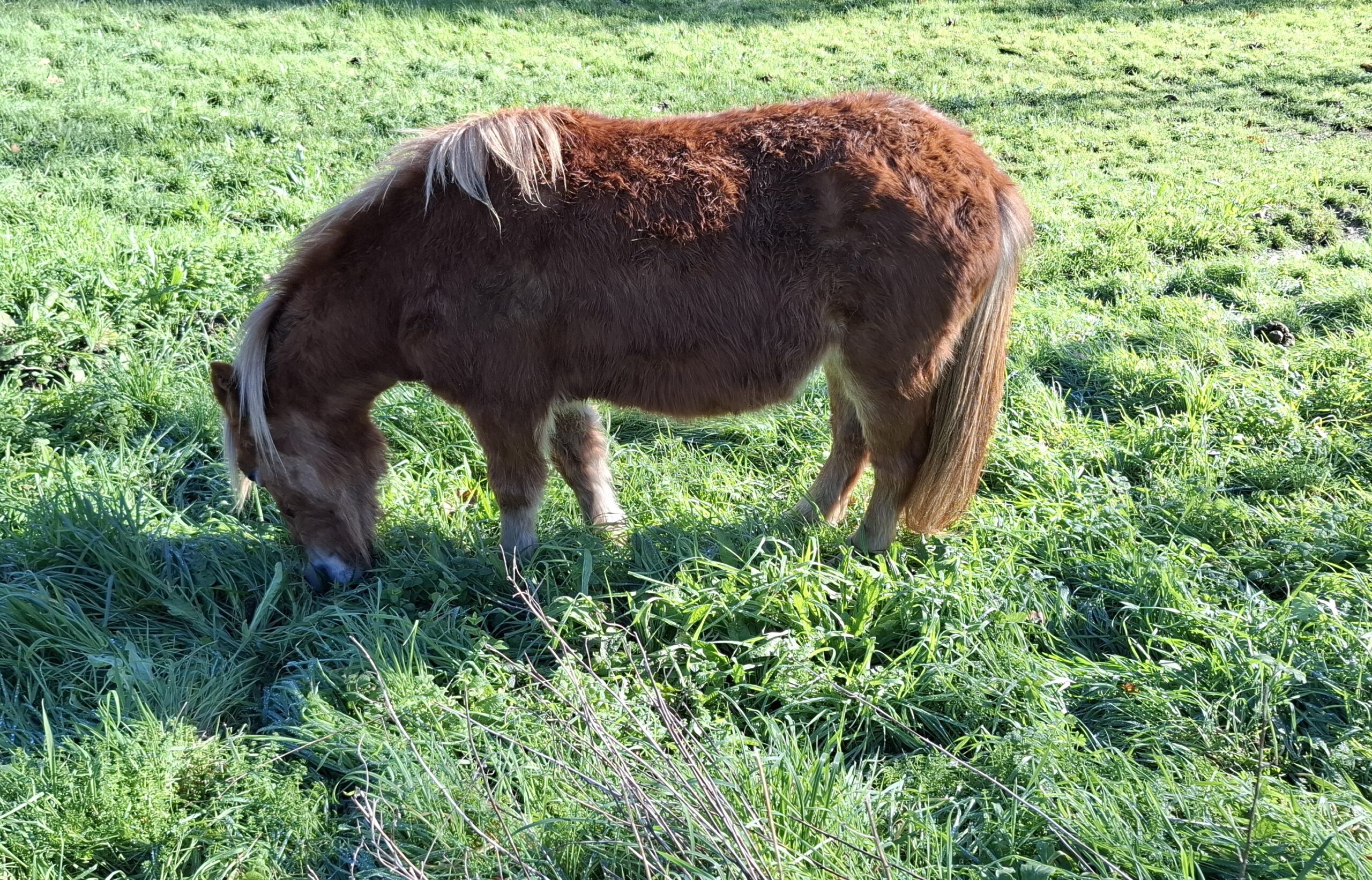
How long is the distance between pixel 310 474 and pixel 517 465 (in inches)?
28.3

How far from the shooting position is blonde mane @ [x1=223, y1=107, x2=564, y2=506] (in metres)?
2.80

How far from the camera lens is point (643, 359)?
2.91m

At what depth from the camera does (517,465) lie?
120 inches

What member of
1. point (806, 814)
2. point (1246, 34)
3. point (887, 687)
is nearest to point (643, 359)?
point (887, 687)

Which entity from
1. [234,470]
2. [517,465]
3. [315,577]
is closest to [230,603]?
[315,577]

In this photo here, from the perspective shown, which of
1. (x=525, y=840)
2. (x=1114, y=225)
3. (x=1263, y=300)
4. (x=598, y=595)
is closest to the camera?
(x=525, y=840)

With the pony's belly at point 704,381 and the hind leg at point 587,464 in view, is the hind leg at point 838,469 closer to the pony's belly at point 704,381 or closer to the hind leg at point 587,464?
the pony's belly at point 704,381

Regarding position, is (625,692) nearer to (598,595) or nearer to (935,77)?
(598,595)

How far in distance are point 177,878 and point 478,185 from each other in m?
2.03

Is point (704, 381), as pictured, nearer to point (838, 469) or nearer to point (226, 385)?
point (838, 469)

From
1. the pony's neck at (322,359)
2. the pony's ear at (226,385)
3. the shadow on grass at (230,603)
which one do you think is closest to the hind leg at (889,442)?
the shadow on grass at (230,603)

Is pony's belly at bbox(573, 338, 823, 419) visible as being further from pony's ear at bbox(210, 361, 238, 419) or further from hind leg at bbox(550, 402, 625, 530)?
pony's ear at bbox(210, 361, 238, 419)

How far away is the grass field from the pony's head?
0.12 m

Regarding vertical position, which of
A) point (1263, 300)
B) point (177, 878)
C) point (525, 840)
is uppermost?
point (1263, 300)
